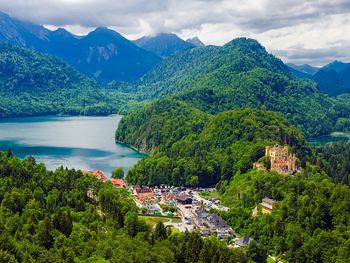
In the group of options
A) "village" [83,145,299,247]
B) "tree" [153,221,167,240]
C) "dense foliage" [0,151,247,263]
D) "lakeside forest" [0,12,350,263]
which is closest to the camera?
"dense foliage" [0,151,247,263]

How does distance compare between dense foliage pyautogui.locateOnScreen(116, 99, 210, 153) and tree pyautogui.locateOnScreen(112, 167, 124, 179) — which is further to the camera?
dense foliage pyautogui.locateOnScreen(116, 99, 210, 153)

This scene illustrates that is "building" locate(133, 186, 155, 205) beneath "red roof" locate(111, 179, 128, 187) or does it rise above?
beneath

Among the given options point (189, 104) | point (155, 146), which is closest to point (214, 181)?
point (155, 146)

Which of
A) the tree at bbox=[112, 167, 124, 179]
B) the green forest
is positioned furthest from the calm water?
the green forest

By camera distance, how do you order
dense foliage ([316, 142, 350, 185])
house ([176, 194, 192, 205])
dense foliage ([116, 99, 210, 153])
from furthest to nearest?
1. dense foliage ([116, 99, 210, 153])
2. dense foliage ([316, 142, 350, 185])
3. house ([176, 194, 192, 205])

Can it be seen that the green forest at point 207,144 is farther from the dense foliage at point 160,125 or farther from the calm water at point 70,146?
the calm water at point 70,146

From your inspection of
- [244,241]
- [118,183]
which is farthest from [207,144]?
[244,241]

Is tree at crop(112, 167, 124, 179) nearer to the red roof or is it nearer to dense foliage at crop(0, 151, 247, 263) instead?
the red roof

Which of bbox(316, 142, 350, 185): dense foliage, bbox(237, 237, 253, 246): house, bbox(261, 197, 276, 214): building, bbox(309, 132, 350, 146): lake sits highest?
bbox(316, 142, 350, 185): dense foliage
